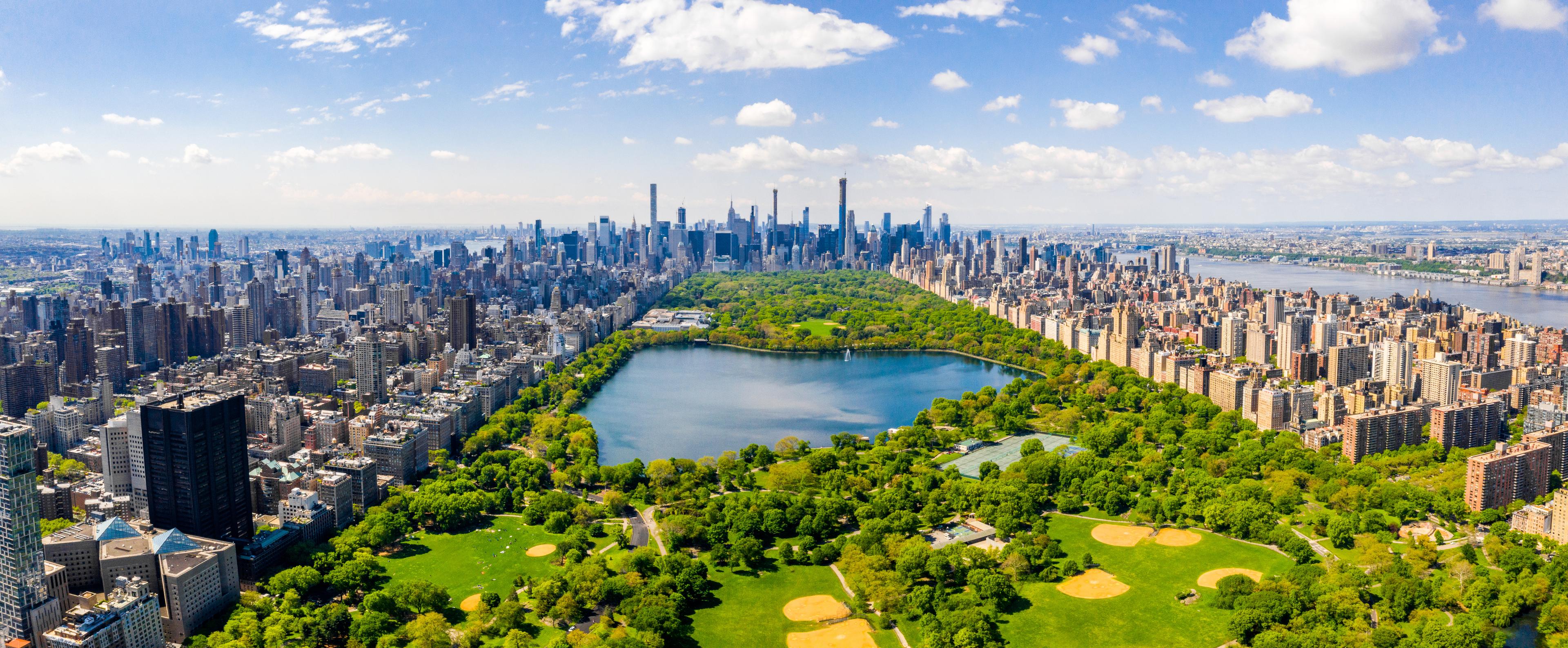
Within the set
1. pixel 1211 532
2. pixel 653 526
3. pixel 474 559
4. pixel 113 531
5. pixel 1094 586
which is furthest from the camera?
pixel 653 526

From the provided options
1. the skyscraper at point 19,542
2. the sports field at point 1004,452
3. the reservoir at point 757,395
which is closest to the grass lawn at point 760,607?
the sports field at point 1004,452

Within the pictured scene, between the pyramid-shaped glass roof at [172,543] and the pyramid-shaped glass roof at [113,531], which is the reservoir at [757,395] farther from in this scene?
the pyramid-shaped glass roof at [113,531]

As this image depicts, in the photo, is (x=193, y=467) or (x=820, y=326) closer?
(x=193, y=467)

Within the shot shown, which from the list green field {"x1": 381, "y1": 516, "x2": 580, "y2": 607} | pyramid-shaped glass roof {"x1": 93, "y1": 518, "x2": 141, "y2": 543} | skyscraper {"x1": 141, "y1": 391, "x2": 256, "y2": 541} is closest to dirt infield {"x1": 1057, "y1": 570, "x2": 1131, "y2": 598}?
green field {"x1": 381, "y1": 516, "x2": 580, "y2": 607}

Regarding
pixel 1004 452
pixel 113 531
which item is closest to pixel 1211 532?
pixel 1004 452

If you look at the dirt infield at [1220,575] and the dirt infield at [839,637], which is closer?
the dirt infield at [839,637]

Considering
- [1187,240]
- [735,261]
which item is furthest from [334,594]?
[1187,240]

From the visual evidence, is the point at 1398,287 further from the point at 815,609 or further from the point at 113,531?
the point at 113,531
